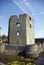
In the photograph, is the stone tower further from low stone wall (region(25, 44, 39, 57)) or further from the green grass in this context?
the green grass

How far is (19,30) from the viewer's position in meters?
24.2

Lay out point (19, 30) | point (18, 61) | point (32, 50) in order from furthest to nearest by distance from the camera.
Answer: point (19, 30) → point (32, 50) → point (18, 61)

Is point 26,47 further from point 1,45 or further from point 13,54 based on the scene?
point 1,45

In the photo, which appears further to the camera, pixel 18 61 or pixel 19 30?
pixel 19 30

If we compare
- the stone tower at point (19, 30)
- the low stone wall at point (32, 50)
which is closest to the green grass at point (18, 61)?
the low stone wall at point (32, 50)

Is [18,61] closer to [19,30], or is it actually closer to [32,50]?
[32,50]

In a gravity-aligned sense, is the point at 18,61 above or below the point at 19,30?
below

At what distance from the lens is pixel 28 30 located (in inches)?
974

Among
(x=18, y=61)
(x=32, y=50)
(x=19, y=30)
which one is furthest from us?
(x=19, y=30)

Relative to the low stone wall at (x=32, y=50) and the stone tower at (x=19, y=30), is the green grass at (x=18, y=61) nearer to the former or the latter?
the low stone wall at (x=32, y=50)

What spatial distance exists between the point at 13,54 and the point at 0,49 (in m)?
1.68

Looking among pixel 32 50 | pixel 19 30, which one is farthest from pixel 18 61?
pixel 19 30

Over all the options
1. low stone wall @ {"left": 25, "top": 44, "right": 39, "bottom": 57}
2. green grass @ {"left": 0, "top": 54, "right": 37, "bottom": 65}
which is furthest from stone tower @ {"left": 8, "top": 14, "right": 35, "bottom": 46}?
green grass @ {"left": 0, "top": 54, "right": 37, "bottom": 65}

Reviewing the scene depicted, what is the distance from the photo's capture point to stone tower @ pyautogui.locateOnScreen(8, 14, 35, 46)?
23984 millimetres
